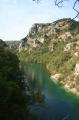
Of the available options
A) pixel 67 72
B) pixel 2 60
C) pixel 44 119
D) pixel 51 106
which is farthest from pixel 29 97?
pixel 67 72

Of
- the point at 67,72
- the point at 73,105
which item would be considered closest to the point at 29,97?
the point at 73,105

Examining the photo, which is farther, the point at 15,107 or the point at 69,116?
the point at 69,116

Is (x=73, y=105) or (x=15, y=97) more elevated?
(x=73, y=105)

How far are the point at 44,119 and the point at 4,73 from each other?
1205cm

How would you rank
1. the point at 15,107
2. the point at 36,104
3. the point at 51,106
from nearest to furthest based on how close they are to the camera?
the point at 15,107, the point at 36,104, the point at 51,106

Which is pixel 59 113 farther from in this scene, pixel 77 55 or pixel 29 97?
pixel 77 55

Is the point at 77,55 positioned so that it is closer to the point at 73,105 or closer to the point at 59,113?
the point at 73,105

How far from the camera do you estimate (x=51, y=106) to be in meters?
66.1

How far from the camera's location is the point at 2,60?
50469 millimetres

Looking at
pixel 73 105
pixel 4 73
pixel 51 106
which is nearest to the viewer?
pixel 4 73

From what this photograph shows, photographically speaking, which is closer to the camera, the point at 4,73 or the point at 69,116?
the point at 4,73

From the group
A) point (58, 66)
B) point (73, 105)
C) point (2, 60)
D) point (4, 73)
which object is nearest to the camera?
point (4, 73)

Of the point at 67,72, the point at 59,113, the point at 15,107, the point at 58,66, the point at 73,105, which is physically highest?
the point at 58,66

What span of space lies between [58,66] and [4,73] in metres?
116
